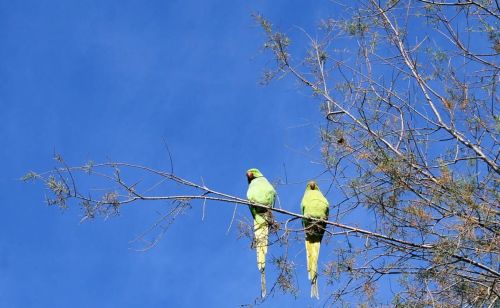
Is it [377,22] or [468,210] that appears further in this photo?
[377,22]

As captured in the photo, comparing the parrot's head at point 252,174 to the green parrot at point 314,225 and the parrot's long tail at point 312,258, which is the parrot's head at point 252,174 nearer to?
the green parrot at point 314,225

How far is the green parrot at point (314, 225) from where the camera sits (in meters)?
5.76

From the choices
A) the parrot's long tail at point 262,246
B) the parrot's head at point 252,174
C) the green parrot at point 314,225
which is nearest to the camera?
the parrot's long tail at point 262,246

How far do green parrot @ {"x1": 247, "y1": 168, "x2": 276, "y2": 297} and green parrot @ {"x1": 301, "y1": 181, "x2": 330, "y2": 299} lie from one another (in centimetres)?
24

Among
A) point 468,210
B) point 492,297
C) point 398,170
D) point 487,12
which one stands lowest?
point 492,297

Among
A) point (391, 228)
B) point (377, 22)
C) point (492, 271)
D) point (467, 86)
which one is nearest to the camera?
point (492, 271)

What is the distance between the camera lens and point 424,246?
5164 millimetres

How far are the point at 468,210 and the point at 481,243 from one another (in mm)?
219

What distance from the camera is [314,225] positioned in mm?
5473

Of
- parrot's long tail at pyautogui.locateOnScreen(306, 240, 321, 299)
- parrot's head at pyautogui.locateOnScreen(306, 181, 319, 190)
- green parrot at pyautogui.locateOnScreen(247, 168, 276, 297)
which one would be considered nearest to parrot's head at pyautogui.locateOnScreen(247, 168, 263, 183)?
green parrot at pyautogui.locateOnScreen(247, 168, 276, 297)

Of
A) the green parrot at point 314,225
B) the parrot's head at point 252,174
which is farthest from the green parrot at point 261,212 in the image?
the green parrot at point 314,225

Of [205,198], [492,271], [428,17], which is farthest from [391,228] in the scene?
[428,17]

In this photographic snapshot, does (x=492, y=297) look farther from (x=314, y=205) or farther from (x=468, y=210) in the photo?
(x=314, y=205)

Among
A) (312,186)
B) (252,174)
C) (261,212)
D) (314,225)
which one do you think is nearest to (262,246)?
(314,225)
